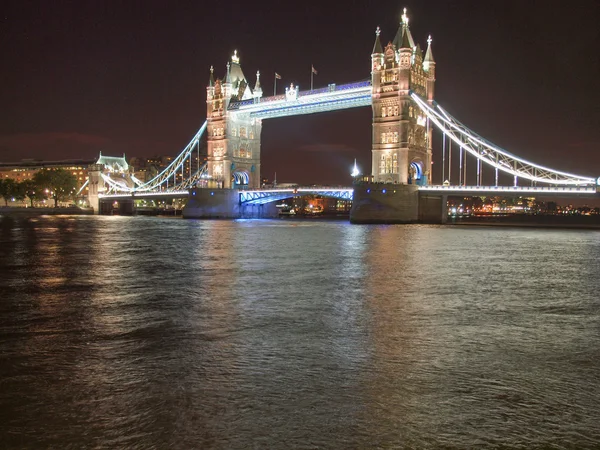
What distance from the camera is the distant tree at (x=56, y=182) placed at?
104 metres

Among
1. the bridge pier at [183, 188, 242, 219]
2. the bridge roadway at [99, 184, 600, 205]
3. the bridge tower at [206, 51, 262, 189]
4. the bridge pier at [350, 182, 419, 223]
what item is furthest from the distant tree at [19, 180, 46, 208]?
the bridge pier at [350, 182, 419, 223]

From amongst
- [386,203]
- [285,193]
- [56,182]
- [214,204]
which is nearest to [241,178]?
[214,204]

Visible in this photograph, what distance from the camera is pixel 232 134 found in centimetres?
7912

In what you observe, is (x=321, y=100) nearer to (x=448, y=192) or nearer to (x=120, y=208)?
(x=448, y=192)

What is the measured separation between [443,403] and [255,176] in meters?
78.1

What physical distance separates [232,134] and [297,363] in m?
74.3

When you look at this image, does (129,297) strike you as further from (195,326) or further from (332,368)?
(332,368)

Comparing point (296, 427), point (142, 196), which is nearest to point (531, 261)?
point (296, 427)

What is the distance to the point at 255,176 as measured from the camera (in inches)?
3255

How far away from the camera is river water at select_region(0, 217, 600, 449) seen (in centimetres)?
480

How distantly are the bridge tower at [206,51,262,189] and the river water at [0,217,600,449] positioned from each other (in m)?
65.4

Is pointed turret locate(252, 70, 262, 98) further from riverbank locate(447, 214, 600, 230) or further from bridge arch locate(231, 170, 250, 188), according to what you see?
riverbank locate(447, 214, 600, 230)

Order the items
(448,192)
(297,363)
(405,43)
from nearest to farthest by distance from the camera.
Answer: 1. (297,363)
2. (448,192)
3. (405,43)

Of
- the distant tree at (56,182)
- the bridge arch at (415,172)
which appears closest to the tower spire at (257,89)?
the bridge arch at (415,172)
